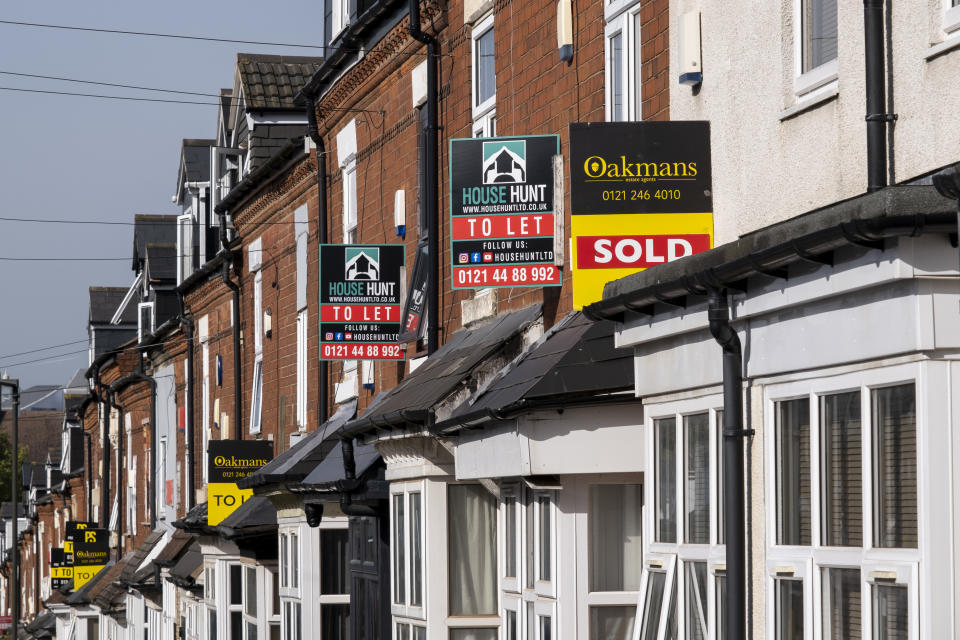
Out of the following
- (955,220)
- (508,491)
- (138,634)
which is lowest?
(138,634)

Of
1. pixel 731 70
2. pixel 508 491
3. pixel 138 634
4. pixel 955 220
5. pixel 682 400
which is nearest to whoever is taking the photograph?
pixel 955 220

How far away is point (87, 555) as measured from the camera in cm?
4778

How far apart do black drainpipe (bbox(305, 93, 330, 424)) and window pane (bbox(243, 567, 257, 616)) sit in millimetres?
3137

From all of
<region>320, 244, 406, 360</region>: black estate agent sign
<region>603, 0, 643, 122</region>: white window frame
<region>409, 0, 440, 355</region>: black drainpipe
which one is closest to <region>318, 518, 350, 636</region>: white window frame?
<region>320, 244, 406, 360</region>: black estate agent sign

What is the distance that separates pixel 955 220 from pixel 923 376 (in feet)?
2.14

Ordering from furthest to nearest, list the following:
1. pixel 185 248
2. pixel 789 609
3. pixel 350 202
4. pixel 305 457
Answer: pixel 185 248
pixel 350 202
pixel 305 457
pixel 789 609

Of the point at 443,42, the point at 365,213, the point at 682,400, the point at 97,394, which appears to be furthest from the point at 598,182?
the point at 97,394

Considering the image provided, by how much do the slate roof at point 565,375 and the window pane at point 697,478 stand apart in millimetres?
1525

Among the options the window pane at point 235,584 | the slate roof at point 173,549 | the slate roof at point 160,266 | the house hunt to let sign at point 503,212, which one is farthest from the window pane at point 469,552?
the slate roof at point 160,266

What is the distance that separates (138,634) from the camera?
134 ft

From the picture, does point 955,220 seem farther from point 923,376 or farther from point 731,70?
point 731,70

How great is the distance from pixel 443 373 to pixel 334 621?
6489mm

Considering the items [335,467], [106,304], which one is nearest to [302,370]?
[335,467]

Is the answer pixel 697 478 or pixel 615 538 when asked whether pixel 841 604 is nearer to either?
pixel 697 478
